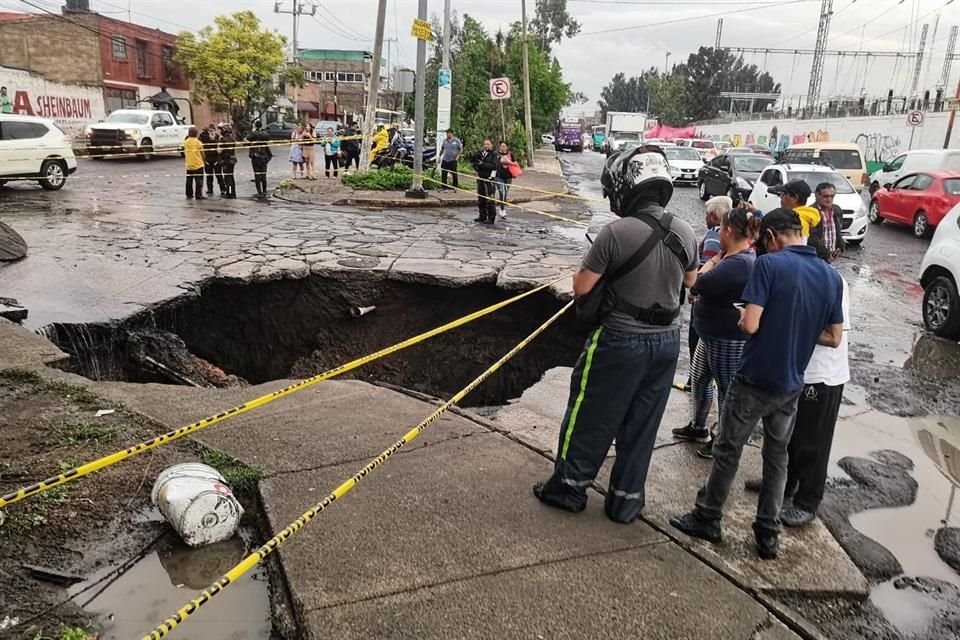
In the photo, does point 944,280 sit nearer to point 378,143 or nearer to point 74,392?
point 74,392

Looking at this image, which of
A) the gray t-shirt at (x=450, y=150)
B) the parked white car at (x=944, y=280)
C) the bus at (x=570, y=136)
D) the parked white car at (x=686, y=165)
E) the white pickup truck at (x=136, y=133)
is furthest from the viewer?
the bus at (x=570, y=136)

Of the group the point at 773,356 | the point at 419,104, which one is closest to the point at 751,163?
the point at 419,104

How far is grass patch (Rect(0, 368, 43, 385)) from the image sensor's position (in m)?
4.74

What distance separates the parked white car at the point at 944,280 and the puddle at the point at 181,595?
25.9 feet

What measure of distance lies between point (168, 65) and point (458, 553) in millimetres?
48269

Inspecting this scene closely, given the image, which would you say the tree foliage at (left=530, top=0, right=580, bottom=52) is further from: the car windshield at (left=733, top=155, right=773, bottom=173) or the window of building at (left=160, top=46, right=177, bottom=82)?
the car windshield at (left=733, top=155, right=773, bottom=173)

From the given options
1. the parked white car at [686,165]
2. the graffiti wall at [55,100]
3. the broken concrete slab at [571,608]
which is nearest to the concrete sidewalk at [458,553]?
the broken concrete slab at [571,608]

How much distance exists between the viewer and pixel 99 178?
18812mm

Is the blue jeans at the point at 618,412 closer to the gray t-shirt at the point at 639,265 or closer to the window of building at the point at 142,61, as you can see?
the gray t-shirt at the point at 639,265

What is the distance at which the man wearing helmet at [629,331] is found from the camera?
10.4 ft

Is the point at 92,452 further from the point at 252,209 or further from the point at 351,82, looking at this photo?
the point at 351,82

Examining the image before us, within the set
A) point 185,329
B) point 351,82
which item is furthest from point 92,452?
point 351,82

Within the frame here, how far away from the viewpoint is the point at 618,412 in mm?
3312

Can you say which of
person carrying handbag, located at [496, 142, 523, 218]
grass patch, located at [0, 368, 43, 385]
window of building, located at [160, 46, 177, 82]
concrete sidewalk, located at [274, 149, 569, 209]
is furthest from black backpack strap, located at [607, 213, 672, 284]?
window of building, located at [160, 46, 177, 82]
